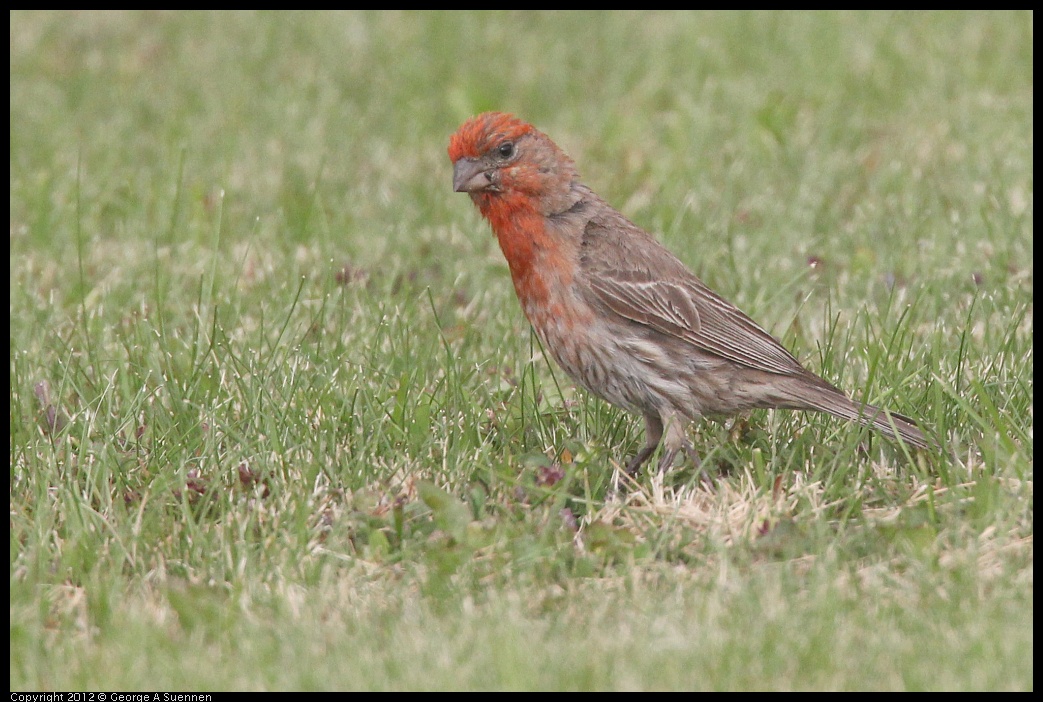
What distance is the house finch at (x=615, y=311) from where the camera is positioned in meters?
5.60

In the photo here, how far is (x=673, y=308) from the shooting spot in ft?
18.9

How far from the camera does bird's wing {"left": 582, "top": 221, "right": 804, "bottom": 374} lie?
5.66 metres

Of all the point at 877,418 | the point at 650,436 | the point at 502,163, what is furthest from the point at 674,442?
the point at 502,163

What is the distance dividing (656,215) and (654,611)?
4.27m

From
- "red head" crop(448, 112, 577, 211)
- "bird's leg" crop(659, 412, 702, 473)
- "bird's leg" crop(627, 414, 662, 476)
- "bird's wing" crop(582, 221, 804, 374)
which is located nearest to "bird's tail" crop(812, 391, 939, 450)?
"bird's wing" crop(582, 221, 804, 374)

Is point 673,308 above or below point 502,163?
below

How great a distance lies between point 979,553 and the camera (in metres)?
4.43

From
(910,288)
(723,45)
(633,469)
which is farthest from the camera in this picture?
→ (723,45)

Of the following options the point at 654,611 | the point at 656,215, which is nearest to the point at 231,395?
the point at 654,611

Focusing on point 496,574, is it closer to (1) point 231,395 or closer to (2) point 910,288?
(1) point 231,395

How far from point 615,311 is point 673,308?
24 centimetres

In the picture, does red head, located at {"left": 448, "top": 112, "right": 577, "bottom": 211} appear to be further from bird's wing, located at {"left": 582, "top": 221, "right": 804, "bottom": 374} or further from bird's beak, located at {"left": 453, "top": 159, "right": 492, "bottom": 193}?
bird's wing, located at {"left": 582, "top": 221, "right": 804, "bottom": 374}

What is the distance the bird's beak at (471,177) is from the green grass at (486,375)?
0.51m

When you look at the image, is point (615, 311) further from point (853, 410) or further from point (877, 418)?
point (877, 418)
